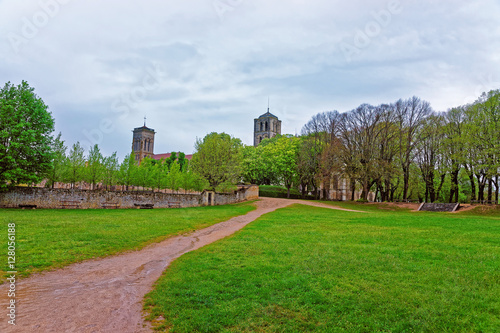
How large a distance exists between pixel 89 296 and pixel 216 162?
32431mm

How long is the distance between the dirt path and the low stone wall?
20.6 m

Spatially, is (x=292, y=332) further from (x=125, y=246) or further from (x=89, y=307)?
(x=125, y=246)

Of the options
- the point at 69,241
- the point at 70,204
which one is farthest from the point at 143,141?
the point at 69,241

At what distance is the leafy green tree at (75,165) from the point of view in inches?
1234

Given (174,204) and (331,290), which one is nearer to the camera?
(331,290)

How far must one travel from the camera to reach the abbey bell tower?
113 meters

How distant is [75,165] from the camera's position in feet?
105

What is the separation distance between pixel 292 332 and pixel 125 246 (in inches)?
319

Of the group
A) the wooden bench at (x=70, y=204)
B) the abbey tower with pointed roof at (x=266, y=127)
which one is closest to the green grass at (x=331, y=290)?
the wooden bench at (x=70, y=204)

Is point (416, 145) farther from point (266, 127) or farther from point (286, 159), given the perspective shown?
point (266, 127)

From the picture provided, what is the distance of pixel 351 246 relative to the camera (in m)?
10.2

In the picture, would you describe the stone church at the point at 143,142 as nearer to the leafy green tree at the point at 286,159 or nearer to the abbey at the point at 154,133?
the abbey at the point at 154,133

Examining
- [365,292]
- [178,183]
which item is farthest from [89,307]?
[178,183]

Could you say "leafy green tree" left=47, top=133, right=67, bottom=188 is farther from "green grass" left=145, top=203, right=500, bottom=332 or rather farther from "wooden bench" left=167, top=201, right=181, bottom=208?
"green grass" left=145, top=203, right=500, bottom=332
